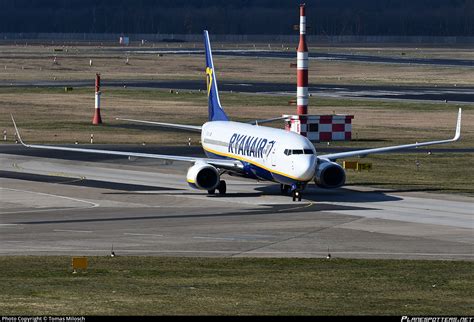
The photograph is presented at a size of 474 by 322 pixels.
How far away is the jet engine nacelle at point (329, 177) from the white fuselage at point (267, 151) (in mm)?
2177

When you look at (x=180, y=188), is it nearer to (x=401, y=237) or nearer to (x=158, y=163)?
(x=158, y=163)

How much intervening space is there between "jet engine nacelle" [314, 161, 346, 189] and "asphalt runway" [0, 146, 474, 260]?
101 cm

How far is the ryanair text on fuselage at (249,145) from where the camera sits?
216 ft

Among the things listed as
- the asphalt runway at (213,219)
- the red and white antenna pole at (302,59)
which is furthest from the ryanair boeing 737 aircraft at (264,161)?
the red and white antenna pole at (302,59)

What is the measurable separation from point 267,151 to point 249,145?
2529 mm

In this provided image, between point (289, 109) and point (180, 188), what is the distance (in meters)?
60.6

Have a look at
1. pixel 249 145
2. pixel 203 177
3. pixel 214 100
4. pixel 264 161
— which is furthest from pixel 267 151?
pixel 214 100

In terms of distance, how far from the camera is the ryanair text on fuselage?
6581 centimetres

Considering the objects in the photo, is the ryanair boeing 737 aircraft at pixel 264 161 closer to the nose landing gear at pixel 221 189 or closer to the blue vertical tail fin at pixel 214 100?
the nose landing gear at pixel 221 189

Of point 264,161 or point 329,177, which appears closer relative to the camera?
point 264,161

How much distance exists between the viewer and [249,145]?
67750mm

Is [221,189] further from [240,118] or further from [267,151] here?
[240,118]

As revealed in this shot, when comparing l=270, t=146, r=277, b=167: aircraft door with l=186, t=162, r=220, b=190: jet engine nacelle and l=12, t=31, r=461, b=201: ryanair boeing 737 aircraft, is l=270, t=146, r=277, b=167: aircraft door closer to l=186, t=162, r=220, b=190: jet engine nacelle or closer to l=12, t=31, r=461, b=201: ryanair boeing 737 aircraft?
l=12, t=31, r=461, b=201: ryanair boeing 737 aircraft

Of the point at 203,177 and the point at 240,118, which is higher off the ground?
the point at 203,177
